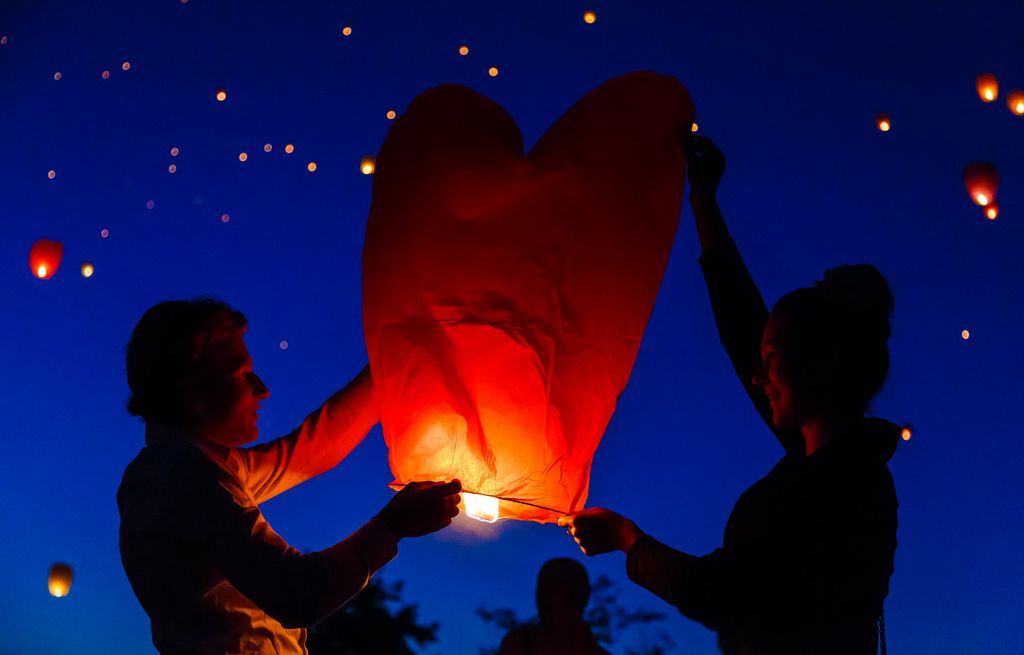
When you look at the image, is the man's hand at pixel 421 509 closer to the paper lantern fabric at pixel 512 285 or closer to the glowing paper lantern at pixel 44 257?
the paper lantern fabric at pixel 512 285

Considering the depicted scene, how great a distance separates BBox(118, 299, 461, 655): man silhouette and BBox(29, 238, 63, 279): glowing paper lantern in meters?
4.50

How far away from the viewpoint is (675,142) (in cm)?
180

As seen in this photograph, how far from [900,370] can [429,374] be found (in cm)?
707

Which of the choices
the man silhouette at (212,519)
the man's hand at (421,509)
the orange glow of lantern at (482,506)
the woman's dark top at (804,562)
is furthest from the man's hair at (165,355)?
the woman's dark top at (804,562)

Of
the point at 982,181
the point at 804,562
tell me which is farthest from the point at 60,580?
the point at 982,181

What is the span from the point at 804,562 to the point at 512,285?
678 millimetres

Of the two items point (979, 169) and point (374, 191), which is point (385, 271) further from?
point (979, 169)

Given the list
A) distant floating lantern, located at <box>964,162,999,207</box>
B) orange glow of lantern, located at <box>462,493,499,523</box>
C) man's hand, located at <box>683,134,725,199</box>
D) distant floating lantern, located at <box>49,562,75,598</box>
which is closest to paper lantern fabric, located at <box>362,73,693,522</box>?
orange glow of lantern, located at <box>462,493,499,523</box>

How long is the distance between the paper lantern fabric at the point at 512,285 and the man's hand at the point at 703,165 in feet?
0.45

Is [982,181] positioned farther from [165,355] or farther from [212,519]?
[212,519]

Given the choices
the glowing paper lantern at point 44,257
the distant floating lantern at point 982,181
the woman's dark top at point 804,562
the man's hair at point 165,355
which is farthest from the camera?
the distant floating lantern at point 982,181

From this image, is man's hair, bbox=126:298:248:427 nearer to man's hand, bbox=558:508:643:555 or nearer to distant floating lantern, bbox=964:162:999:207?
man's hand, bbox=558:508:643:555

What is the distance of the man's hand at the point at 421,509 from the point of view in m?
1.57

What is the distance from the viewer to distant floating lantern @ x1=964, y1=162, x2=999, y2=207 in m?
6.10
